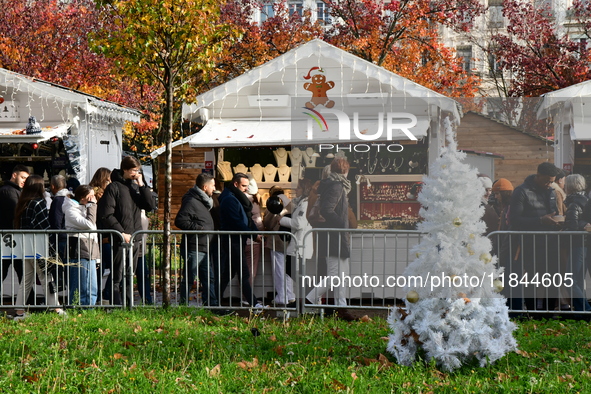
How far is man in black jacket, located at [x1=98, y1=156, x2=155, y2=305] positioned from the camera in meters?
9.34

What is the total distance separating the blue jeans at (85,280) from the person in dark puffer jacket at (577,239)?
19.3 ft

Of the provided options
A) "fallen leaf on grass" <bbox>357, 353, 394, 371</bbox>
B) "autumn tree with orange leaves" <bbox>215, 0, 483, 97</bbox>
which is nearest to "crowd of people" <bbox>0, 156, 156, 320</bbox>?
"fallen leaf on grass" <bbox>357, 353, 394, 371</bbox>

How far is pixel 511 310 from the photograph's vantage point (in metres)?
8.74

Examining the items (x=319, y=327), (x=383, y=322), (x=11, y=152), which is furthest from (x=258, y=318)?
(x=11, y=152)

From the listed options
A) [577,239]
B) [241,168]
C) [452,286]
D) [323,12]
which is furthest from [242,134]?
[323,12]

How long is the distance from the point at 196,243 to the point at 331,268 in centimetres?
174

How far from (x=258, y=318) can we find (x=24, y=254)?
304 centimetres

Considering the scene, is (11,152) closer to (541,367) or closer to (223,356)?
(223,356)

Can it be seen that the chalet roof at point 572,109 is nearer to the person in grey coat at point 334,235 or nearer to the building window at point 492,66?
the person in grey coat at point 334,235

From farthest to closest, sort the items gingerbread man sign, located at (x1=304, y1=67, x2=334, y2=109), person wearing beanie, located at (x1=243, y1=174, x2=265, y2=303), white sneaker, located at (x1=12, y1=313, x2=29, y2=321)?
gingerbread man sign, located at (x1=304, y1=67, x2=334, y2=109)
person wearing beanie, located at (x1=243, y1=174, x2=265, y2=303)
white sneaker, located at (x1=12, y1=313, x2=29, y2=321)

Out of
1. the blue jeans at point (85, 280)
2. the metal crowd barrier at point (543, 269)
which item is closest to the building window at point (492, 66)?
the metal crowd barrier at point (543, 269)

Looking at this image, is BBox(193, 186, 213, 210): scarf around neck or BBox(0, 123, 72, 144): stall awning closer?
BBox(193, 186, 213, 210): scarf around neck

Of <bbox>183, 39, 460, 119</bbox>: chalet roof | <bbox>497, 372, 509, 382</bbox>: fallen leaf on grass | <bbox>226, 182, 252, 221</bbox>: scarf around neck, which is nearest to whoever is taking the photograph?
<bbox>497, 372, 509, 382</bbox>: fallen leaf on grass

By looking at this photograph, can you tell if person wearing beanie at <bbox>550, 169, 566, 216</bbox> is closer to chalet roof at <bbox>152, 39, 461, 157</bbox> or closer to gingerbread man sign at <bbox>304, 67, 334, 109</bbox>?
chalet roof at <bbox>152, 39, 461, 157</bbox>
